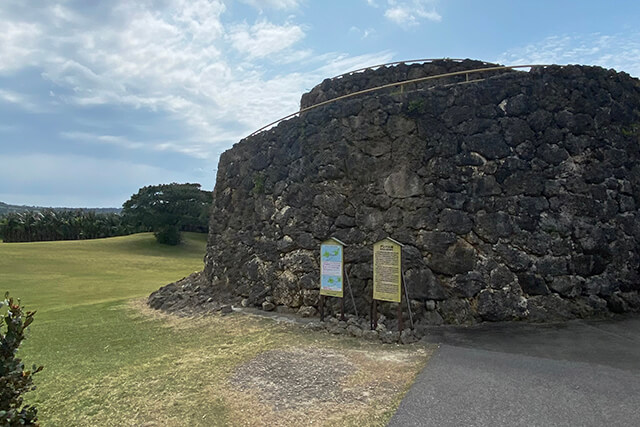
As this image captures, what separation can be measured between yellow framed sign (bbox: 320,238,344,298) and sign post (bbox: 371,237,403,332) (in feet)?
2.87

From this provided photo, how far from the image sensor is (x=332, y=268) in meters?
7.80

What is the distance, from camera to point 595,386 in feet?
14.1

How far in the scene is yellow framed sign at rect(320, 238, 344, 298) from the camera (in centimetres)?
769

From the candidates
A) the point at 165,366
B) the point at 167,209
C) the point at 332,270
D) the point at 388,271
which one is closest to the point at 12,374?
the point at 165,366

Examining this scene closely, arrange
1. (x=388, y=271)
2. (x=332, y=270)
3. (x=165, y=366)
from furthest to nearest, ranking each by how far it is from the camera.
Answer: (x=332, y=270) → (x=388, y=271) → (x=165, y=366)

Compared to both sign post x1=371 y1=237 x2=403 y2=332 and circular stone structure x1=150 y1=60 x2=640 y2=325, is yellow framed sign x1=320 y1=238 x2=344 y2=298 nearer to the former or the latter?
circular stone structure x1=150 y1=60 x2=640 y2=325

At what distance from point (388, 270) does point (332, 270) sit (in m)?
1.35

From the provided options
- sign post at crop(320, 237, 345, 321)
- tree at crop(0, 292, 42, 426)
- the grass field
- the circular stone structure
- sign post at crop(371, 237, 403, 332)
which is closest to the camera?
tree at crop(0, 292, 42, 426)

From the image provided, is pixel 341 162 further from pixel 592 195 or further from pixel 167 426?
pixel 167 426

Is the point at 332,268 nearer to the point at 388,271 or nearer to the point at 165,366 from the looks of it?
the point at 388,271

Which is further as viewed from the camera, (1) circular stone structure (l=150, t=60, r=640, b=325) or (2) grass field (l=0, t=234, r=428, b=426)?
(1) circular stone structure (l=150, t=60, r=640, b=325)

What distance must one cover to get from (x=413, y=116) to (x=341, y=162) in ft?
6.05

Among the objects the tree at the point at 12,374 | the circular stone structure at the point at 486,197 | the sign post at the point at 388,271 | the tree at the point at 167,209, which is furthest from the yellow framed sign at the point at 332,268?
the tree at the point at 167,209

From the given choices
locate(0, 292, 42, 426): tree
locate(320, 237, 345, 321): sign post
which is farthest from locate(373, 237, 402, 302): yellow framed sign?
locate(0, 292, 42, 426): tree
